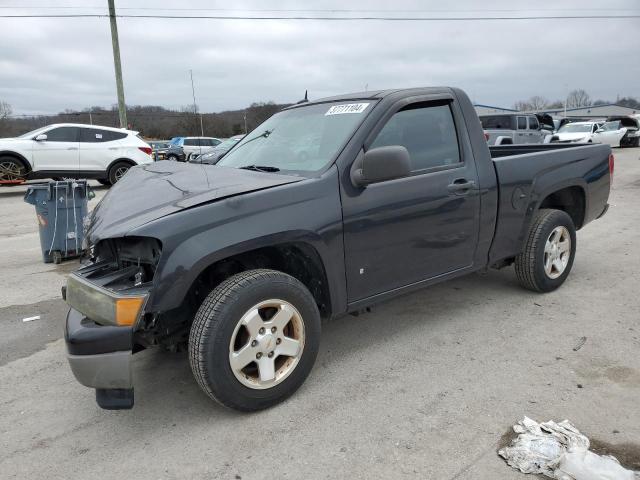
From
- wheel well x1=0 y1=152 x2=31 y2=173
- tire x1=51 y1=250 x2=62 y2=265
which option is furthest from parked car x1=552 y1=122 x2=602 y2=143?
tire x1=51 y1=250 x2=62 y2=265

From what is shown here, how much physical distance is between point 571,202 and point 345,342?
2817 millimetres

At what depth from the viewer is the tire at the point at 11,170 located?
40.8 ft

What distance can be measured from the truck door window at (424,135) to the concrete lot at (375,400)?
134cm

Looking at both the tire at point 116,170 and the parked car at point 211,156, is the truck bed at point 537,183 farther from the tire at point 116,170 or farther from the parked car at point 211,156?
the tire at point 116,170

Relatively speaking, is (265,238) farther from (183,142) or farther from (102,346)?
(183,142)

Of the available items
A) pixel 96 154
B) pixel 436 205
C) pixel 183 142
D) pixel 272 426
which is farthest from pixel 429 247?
pixel 183 142

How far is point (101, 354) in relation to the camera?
2.38m

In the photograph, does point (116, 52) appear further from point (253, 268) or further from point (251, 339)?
point (251, 339)

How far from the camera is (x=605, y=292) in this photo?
457cm

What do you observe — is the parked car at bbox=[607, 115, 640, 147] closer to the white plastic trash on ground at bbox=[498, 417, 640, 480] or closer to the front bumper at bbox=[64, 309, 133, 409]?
the white plastic trash on ground at bbox=[498, 417, 640, 480]

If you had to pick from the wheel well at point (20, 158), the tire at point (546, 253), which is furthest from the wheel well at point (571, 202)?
the wheel well at point (20, 158)

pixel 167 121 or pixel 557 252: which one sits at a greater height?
pixel 167 121

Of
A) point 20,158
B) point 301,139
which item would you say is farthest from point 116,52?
point 301,139

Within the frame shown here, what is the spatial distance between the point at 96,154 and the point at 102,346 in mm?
12338
